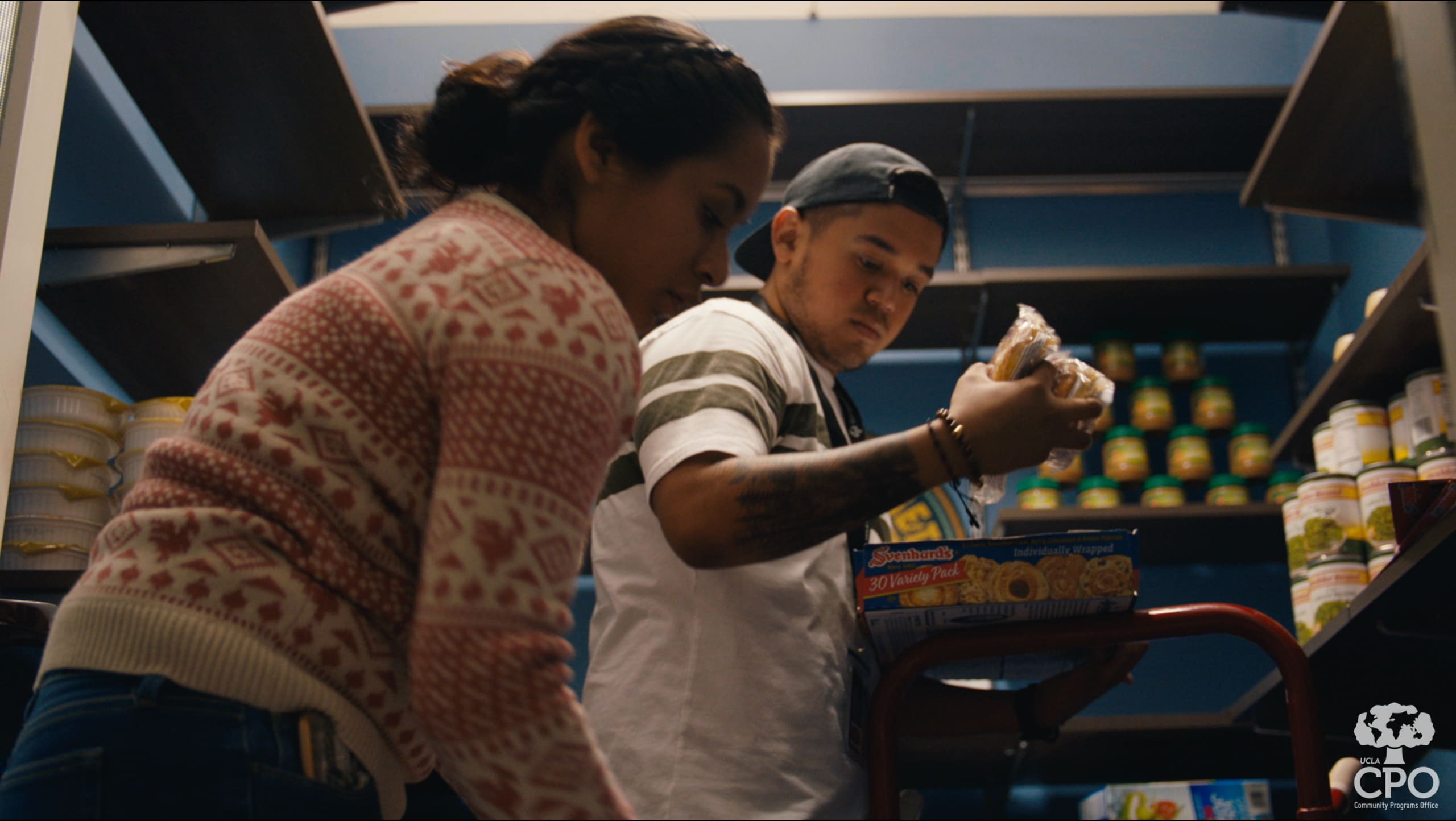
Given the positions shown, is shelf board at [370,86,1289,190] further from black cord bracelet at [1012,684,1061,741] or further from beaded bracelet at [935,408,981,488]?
beaded bracelet at [935,408,981,488]

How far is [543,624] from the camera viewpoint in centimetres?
67

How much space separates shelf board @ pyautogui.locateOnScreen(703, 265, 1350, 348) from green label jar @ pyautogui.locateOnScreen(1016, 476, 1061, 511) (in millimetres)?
452

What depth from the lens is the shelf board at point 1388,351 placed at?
2037 mm

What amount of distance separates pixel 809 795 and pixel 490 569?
23.5 inches

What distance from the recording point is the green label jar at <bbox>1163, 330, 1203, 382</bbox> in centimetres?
317

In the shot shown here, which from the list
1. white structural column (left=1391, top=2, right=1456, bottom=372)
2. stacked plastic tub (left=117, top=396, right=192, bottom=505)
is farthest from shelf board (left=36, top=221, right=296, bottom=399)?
white structural column (left=1391, top=2, right=1456, bottom=372)

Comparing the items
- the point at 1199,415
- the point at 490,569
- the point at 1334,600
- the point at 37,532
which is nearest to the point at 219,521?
the point at 490,569

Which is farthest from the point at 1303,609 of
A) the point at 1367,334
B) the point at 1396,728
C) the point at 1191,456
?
the point at 1191,456

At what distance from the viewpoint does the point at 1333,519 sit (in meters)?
2.09

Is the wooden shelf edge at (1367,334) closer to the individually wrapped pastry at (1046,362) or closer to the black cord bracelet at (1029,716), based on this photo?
the individually wrapped pastry at (1046,362)

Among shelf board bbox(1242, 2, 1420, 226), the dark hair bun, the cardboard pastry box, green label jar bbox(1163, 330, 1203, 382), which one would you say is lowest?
the cardboard pastry box

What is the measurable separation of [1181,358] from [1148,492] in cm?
43

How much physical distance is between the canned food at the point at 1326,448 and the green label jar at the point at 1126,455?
74 centimetres

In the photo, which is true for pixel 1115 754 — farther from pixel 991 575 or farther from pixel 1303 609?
pixel 991 575
